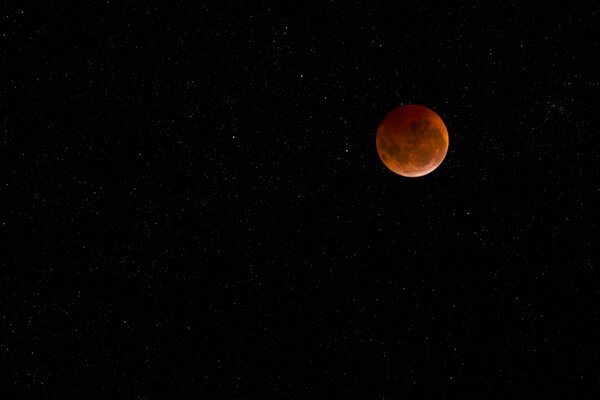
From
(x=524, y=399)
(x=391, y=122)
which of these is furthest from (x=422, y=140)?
(x=524, y=399)

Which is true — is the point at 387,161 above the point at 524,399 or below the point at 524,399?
above

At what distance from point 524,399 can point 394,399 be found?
1.61 meters

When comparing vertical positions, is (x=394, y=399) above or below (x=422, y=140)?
below

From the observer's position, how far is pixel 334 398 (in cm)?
708

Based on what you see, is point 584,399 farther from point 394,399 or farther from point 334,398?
point 334,398

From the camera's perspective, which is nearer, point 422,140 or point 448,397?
point 422,140

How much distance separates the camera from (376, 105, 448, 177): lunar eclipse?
3127 millimetres

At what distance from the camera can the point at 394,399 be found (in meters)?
7.37

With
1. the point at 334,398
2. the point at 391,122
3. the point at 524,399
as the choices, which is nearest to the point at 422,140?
the point at 391,122

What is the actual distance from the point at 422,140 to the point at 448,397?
523 centimetres

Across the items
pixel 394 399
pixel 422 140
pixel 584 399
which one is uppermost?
pixel 422 140

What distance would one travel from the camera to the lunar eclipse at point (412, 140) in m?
3.13

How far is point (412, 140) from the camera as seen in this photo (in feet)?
10.3

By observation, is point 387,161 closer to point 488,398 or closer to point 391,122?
point 391,122
